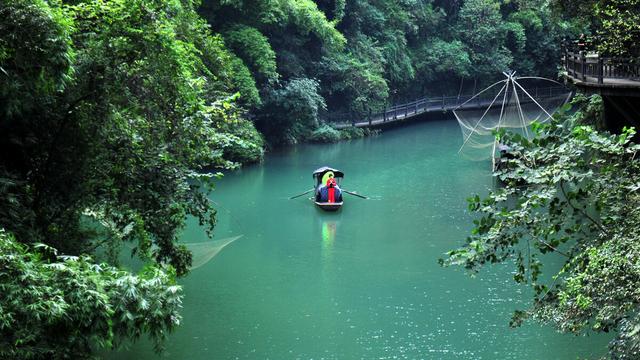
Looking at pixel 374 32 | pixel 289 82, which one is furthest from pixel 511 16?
pixel 289 82

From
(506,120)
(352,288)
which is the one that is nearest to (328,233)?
(352,288)

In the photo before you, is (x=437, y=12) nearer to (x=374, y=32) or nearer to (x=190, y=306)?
(x=374, y=32)

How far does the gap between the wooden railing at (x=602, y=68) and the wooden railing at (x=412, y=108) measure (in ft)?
55.7

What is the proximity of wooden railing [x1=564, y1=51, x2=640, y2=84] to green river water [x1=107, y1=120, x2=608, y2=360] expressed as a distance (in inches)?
163

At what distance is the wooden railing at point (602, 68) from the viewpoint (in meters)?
14.1

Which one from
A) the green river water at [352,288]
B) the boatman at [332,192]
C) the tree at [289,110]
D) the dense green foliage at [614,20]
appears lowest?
the green river water at [352,288]

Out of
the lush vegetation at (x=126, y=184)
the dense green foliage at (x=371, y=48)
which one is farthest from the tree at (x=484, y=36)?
the lush vegetation at (x=126, y=184)

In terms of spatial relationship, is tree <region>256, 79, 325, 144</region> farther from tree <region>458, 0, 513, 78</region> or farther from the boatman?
tree <region>458, 0, 513, 78</region>

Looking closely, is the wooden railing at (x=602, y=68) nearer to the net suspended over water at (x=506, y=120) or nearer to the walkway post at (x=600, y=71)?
the walkway post at (x=600, y=71)

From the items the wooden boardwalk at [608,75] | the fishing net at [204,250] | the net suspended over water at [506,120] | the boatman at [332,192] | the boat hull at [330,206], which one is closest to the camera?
the wooden boardwalk at [608,75]

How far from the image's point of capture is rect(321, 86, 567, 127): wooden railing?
34562mm

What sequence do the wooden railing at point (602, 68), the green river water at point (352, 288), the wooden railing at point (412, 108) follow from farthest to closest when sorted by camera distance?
the wooden railing at point (412, 108) < the wooden railing at point (602, 68) < the green river water at point (352, 288)

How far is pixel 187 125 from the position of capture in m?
10.4

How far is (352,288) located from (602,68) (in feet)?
20.2
